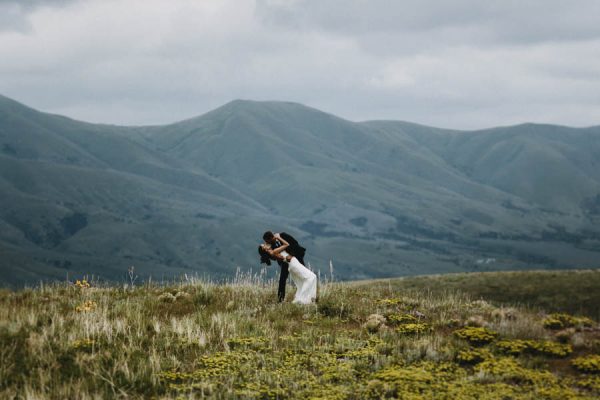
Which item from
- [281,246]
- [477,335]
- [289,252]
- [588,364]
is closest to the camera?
[588,364]

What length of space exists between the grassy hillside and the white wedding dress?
1.64 ft

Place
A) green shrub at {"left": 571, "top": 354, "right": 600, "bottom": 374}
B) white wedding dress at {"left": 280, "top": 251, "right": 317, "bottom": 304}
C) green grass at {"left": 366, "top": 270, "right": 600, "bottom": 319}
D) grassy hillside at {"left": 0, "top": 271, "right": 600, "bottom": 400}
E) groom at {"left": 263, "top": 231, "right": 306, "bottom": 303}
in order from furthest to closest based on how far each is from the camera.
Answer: green grass at {"left": 366, "top": 270, "right": 600, "bottom": 319} → groom at {"left": 263, "top": 231, "right": 306, "bottom": 303} → white wedding dress at {"left": 280, "top": 251, "right": 317, "bottom": 304} → green shrub at {"left": 571, "top": 354, "right": 600, "bottom": 374} → grassy hillside at {"left": 0, "top": 271, "right": 600, "bottom": 400}

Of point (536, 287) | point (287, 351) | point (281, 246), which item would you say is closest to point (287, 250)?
point (281, 246)

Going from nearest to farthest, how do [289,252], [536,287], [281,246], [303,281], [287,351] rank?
[287,351] < [303,281] < [281,246] < [289,252] < [536,287]

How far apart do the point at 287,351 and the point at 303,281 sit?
4.24 metres

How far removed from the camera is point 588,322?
36.9 feet

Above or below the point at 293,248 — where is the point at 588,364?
below

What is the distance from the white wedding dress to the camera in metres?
13.8

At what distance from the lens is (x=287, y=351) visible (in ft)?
31.9

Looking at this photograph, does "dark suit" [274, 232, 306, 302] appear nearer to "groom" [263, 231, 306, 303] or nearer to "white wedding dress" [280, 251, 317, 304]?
"groom" [263, 231, 306, 303]

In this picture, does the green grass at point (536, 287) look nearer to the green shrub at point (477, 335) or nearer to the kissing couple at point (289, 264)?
the kissing couple at point (289, 264)

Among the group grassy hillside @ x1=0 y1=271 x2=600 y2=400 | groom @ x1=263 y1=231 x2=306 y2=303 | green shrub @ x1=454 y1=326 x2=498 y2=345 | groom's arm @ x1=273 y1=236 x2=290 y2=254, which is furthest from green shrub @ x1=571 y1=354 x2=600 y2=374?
groom's arm @ x1=273 y1=236 x2=290 y2=254

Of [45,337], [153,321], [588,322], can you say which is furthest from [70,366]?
[588,322]

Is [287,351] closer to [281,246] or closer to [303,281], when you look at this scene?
[303,281]
